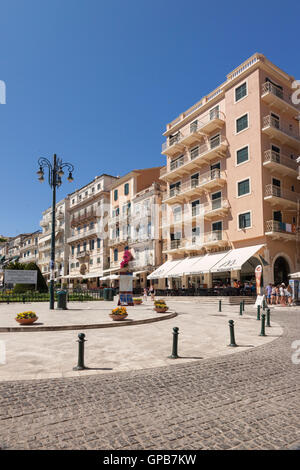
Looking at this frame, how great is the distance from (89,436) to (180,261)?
96.7 ft

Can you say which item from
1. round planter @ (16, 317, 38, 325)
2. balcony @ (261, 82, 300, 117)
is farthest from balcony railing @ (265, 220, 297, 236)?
round planter @ (16, 317, 38, 325)

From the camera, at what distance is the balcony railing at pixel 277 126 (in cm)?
2612

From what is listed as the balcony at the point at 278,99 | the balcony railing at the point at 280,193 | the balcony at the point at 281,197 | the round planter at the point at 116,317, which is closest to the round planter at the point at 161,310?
the round planter at the point at 116,317

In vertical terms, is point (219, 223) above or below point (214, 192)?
below

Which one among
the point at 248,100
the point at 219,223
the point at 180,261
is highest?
the point at 248,100

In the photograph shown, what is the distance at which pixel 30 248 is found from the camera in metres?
78.6

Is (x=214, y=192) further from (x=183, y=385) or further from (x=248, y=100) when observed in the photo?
(x=183, y=385)

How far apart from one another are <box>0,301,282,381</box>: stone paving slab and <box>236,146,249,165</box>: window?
62.8 ft

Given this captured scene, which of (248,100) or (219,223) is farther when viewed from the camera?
(219,223)

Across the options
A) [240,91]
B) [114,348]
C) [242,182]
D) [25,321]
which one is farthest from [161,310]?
[240,91]

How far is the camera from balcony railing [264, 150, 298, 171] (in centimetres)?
2588

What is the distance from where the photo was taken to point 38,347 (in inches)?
314
